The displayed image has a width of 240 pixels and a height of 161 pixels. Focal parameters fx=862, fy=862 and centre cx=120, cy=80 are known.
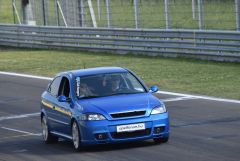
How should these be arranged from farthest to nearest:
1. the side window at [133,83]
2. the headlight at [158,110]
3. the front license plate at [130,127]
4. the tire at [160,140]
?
the side window at [133,83] < the tire at [160,140] < the headlight at [158,110] < the front license plate at [130,127]

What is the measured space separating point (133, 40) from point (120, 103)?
19864mm

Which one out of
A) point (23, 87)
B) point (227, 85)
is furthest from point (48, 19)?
point (227, 85)

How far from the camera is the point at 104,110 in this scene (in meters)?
13.4

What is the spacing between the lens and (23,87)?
87.6 ft

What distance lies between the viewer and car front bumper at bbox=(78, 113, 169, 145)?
13.3 m

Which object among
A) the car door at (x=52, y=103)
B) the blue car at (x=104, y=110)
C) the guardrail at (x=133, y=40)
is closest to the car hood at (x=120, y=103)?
the blue car at (x=104, y=110)

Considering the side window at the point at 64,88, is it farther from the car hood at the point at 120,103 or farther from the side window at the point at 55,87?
the car hood at the point at 120,103

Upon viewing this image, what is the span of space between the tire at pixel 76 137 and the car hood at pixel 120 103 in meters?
0.37

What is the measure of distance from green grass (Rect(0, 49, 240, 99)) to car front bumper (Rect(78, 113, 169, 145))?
24.2 feet

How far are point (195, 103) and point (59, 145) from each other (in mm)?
5709

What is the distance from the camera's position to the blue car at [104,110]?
1334 centimetres

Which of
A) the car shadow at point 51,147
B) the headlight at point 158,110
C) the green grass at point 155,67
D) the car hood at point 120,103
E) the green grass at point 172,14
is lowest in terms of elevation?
the car shadow at point 51,147

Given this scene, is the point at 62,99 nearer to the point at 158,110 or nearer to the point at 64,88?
the point at 64,88

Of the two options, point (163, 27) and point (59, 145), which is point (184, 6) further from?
point (59, 145)
